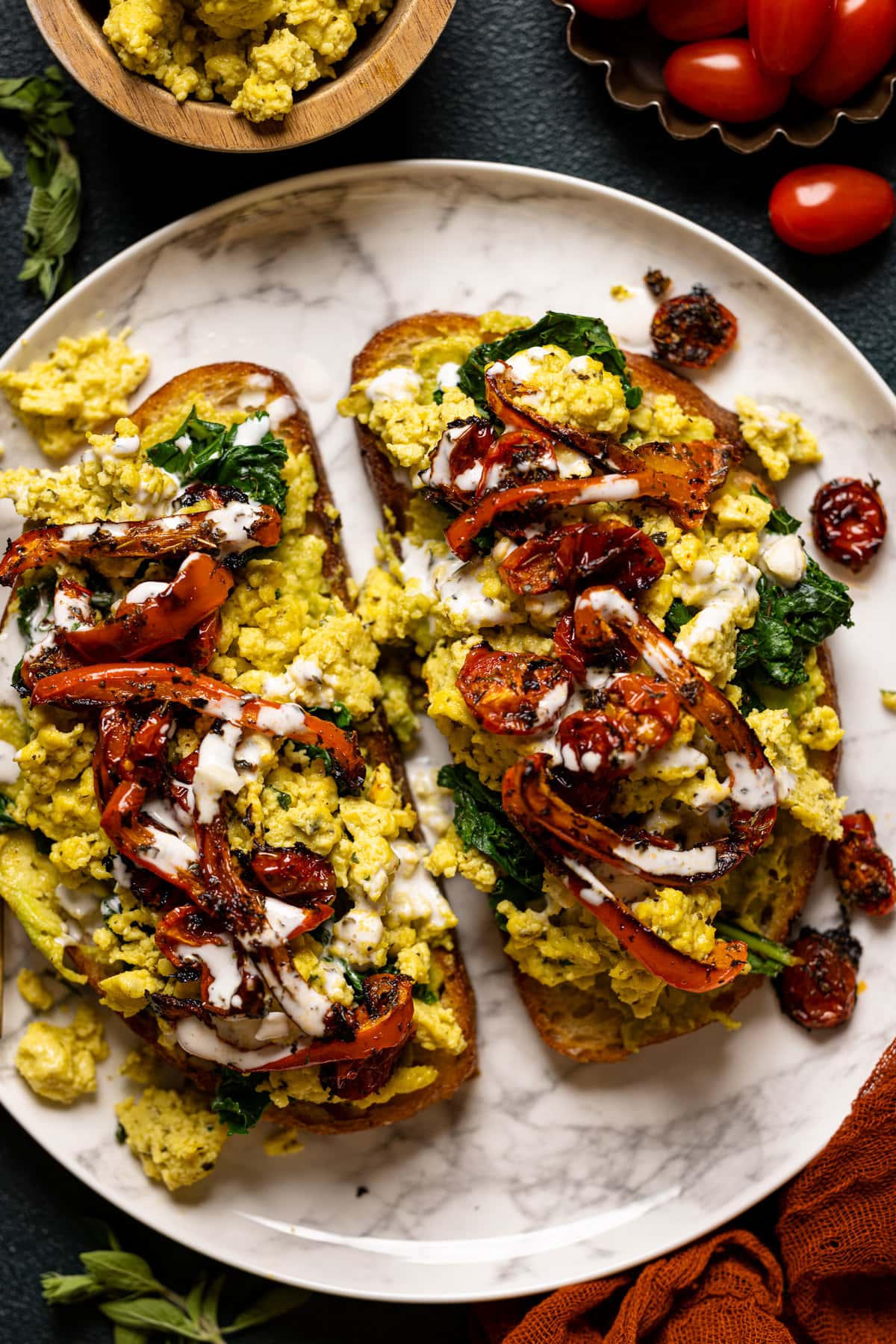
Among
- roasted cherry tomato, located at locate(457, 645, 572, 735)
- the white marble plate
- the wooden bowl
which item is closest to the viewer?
roasted cherry tomato, located at locate(457, 645, 572, 735)

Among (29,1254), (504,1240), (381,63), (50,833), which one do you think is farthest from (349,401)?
(29,1254)

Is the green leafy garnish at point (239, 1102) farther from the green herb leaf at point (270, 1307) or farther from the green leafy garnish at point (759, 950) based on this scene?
the green leafy garnish at point (759, 950)

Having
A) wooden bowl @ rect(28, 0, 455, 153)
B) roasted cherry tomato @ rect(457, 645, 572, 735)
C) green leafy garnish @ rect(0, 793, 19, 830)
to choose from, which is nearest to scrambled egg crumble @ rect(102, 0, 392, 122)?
wooden bowl @ rect(28, 0, 455, 153)

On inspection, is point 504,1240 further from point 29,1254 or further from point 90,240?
point 90,240

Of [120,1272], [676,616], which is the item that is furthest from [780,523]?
[120,1272]

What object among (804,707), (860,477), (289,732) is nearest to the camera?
(289,732)

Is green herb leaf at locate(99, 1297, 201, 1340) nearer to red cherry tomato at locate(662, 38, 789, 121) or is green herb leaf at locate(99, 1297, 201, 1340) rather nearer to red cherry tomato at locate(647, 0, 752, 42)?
red cherry tomato at locate(662, 38, 789, 121)

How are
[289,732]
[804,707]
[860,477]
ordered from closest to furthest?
[289,732]
[804,707]
[860,477]
